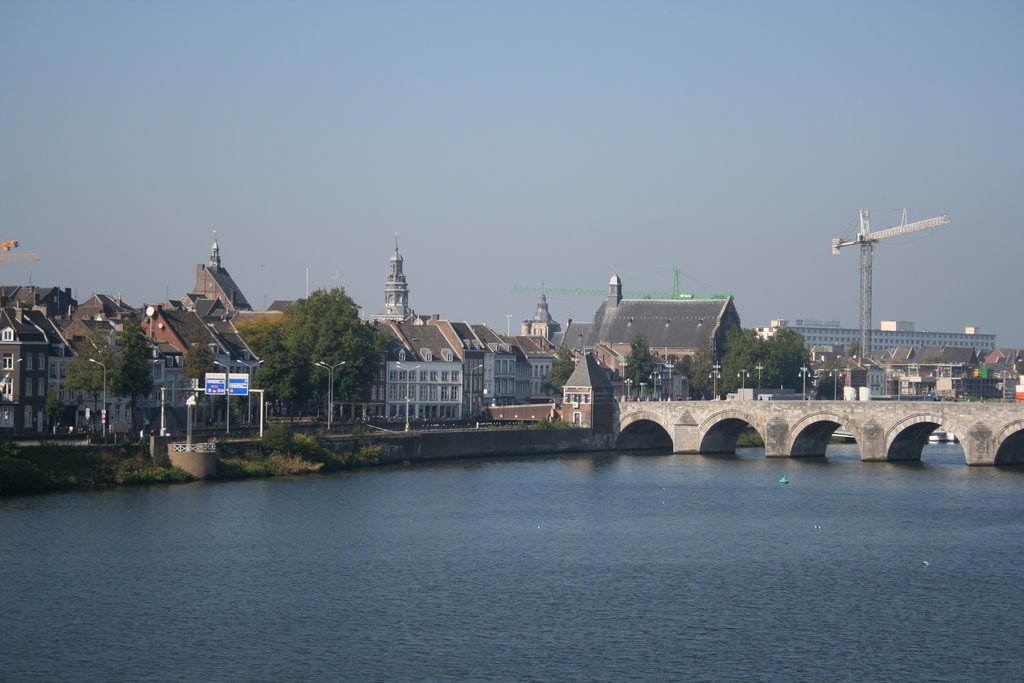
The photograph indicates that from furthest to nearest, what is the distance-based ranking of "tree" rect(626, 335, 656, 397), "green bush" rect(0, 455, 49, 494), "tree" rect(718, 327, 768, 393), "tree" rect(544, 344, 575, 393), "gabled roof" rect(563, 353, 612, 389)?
1. "tree" rect(718, 327, 768, 393)
2. "tree" rect(544, 344, 575, 393)
3. "tree" rect(626, 335, 656, 397)
4. "gabled roof" rect(563, 353, 612, 389)
5. "green bush" rect(0, 455, 49, 494)

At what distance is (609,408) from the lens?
124 metres

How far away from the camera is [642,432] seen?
12475 centimetres

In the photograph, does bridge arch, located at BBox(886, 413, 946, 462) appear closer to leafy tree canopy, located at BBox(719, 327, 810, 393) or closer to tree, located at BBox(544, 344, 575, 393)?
leafy tree canopy, located at BBox(719, 327, 810, 393)

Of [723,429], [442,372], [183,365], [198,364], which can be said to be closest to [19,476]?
[198,364]

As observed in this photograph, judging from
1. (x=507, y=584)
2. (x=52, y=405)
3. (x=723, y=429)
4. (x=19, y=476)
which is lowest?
(x=507, y=584)

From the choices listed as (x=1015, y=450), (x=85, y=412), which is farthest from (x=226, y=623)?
(x=1015, y=450)

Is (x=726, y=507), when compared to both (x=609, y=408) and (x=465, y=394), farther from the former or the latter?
(x=465, y=394)

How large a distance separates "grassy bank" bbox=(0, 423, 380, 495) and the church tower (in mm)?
91995

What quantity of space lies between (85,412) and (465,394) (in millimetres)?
54600

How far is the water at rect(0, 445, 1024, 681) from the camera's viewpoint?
4312 cm

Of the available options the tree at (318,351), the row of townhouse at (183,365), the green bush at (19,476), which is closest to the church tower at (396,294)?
the row of townhouse at (183,365)

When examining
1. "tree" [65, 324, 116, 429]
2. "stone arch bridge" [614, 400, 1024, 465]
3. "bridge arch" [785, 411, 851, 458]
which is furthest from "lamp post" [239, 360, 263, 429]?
"bridge arch" [785, 411, 851, 458]

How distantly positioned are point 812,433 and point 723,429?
843 centimetres

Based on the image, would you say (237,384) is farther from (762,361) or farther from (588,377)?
(762,361)
